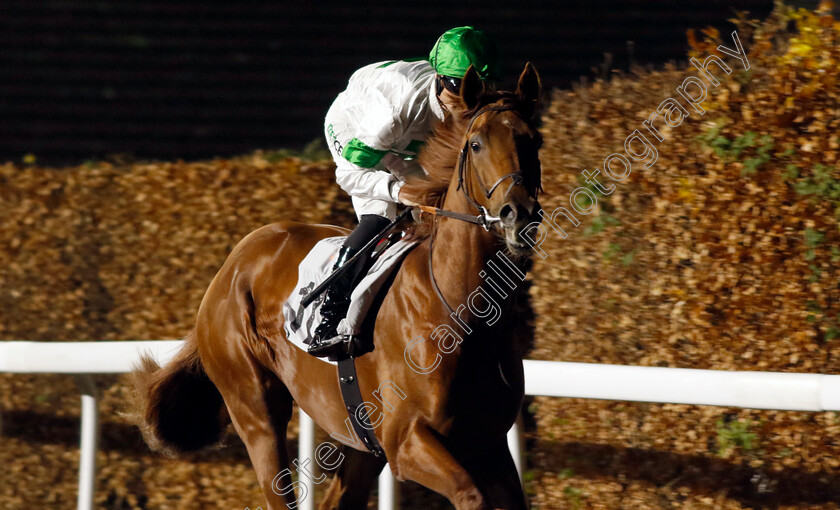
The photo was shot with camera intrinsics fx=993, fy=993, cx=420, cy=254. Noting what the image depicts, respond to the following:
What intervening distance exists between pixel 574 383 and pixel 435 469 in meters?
1.07

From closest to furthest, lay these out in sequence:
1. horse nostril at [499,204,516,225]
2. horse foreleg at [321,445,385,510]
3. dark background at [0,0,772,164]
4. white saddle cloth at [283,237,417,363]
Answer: horse nostril at [499,204,516,225]
white saddle cloth at [283,237,417,363]
horse foreleg at [321,445,385,510]
dark background at [0,0,772,164]

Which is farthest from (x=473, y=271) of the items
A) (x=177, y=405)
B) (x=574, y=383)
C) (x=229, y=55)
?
(x=229, y=55)

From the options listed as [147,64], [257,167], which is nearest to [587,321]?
[257,167]

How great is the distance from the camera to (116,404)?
5.29 metres

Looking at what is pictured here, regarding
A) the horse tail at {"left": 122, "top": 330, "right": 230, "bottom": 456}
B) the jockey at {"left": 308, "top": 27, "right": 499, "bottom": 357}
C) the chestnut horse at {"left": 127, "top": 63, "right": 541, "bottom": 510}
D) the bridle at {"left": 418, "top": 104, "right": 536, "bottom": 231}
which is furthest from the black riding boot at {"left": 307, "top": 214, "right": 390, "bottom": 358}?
the horse tail at {"left": 122, "top": 330, "right": 230, "bottom": 456}

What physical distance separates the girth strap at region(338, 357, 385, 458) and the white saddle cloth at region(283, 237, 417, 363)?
0.14 meters

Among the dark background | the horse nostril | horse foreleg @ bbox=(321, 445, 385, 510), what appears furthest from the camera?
the dark background

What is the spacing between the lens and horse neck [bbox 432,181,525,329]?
291cm

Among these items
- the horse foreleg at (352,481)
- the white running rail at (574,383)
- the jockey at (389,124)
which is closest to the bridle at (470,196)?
the jockey at (389,124)

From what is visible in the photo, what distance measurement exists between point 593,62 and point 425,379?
506 centimetres

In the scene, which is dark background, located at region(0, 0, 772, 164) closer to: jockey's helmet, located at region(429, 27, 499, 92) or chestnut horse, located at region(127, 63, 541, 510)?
chestnut horse, located at region(127, 63, 541, 510)

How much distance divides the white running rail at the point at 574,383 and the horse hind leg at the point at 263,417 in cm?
15

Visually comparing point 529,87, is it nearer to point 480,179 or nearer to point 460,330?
point 480,179

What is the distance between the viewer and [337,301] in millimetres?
3367
